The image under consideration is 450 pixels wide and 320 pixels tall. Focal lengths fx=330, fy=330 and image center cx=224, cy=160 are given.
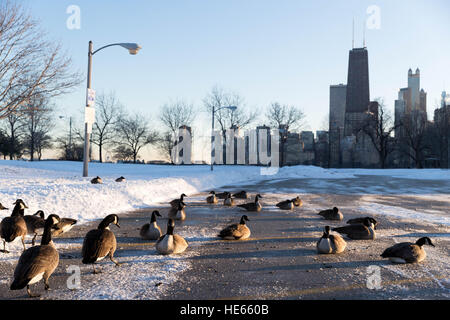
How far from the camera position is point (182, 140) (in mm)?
75438

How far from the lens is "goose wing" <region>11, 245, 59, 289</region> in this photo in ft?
13.6

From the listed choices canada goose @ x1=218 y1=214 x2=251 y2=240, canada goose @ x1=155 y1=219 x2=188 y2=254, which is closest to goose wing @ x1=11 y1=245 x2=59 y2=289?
canada goose @ x1=155 y1=219 x2=188 y2=254

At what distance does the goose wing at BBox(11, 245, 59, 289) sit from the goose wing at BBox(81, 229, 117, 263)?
1.84 ft

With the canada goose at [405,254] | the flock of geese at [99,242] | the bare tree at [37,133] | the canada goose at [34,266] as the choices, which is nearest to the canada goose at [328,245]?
the flock of geese at [99,242]

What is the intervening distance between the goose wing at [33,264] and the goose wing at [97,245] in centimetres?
56

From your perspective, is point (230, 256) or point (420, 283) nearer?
point (420, 283)

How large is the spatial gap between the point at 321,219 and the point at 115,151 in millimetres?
71678

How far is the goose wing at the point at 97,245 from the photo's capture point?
5230 mm

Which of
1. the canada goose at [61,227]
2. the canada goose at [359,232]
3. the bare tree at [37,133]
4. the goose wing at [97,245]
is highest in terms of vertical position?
the bare tree at [37,133]

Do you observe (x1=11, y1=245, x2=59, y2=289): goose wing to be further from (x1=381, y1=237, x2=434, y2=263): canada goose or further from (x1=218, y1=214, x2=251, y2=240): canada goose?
(x1=381, y1=237, x2=434, y2=263): canada goose

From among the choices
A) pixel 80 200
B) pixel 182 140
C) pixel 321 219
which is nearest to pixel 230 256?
pixel 321 219

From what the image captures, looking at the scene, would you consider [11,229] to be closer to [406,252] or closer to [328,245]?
[328,245]

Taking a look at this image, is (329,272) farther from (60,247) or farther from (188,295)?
(60,247)

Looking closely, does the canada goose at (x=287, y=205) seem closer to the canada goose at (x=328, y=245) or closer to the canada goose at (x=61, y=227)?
the canada goose at (x=328, y=245)
